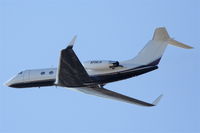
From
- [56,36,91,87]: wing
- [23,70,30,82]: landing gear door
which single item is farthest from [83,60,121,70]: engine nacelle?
[23,70,30,82]: landing gear door

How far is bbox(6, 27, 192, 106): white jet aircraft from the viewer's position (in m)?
38.3

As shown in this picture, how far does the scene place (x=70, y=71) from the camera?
123 ft

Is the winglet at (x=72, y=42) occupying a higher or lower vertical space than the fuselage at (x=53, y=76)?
higher

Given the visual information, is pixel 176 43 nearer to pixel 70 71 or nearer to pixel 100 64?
pixel 100 64

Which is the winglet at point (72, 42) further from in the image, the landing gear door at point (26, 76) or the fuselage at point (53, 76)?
the landing gear door at point (26, 76)

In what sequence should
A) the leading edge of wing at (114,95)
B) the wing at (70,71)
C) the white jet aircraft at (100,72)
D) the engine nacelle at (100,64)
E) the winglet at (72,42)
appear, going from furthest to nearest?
the leading edge of wing at (114,95), the engine nacelle at (100,64), the white jet aircraft at (100,72), the wing at (70,71), the winglet at (72,42)

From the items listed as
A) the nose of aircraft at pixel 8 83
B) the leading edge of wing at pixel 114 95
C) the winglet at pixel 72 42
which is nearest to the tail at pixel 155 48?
the leading edge of wing at pixel 114 95

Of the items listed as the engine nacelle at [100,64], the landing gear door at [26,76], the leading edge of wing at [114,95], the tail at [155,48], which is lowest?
the leading edge of wing at [114,95]

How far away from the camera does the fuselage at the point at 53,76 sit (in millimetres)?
39562

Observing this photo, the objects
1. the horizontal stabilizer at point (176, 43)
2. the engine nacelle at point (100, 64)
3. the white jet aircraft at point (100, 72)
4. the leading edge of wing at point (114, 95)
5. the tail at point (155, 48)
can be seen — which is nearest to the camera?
the white jet aircraft at point (100, 72)

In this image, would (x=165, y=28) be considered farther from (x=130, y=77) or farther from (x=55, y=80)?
(x=55, y=80)

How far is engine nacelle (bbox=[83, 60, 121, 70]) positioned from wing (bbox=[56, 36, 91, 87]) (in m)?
1.03

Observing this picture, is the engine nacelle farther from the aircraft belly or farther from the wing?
the wing

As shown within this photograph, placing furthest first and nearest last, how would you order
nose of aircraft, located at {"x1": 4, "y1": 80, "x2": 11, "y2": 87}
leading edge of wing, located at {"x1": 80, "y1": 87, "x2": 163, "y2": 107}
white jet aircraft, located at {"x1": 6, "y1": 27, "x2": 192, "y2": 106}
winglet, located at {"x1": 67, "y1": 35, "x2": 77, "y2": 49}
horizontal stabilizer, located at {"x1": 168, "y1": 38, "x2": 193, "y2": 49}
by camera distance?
nose of aircraft, located at {"x1": 4, "y1": 80, "x2": 11, "y2": 87}, leading edge of wing, located at {"x1": 80, "y1": 87, "x2": 163, "y2": 107}, horizontal stabilizer, located at {"x1": 168, "y1": 38, "x2": 193, "y2": 49}, white jet aircraft, located at {"x1": 6, "y1": 27, "x2": 192, "y2": 106}, winglet, located at {"x1": 67, "y1": 35, "x2": 77, "y2": 49}
